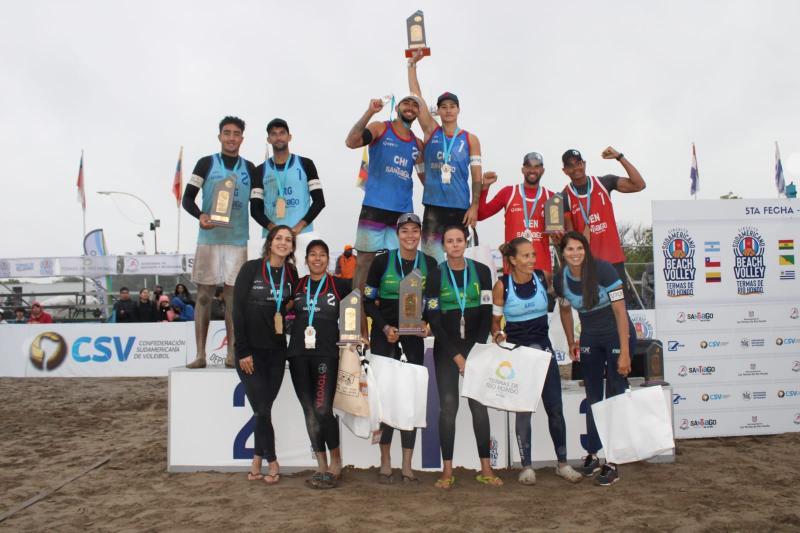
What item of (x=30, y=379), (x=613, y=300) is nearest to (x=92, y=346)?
(x=30, y=379)

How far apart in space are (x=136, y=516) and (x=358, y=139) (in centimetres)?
330

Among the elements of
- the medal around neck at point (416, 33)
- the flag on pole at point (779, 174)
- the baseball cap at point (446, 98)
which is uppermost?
the flag on pole at point (779, 174)

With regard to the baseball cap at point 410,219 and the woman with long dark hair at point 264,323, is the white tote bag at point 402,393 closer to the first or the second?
the woman with long dark hair at point 264,323

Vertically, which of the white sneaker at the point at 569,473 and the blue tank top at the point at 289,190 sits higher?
the blue tank top at the point at 289,190

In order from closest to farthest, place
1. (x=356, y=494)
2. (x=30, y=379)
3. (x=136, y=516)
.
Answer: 1. (x=136, y=516)
2. (x=356, y=494)
3. (x=30, y=379)

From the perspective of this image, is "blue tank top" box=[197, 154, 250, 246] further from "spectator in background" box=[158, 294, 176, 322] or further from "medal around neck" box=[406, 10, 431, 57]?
"spectator in background" box=[158, 294, 176, 322]

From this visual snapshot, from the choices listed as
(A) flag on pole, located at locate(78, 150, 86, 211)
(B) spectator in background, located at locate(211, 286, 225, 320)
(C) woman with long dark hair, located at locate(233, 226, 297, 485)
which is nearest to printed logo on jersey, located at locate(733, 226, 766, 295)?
(C) woman with long dark hair, located at locate(233, 226, 297, 485)

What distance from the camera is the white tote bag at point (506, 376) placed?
4598 millimetres

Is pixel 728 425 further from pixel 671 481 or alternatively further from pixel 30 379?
pixel 30 379

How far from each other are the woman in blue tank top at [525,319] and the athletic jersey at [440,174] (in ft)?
2.48

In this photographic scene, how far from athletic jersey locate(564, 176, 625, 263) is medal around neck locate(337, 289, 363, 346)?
8.18 ft

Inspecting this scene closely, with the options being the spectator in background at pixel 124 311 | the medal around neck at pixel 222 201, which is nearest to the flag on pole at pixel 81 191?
the spectator in background at pixel 124 311

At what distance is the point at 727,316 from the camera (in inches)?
268

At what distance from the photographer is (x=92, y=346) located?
522 inches
